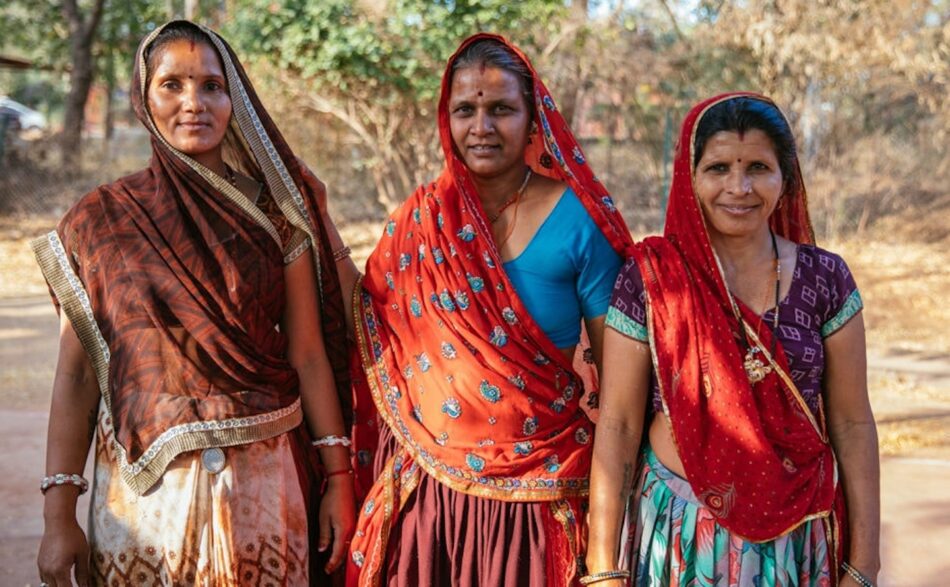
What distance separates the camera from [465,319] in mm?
2254

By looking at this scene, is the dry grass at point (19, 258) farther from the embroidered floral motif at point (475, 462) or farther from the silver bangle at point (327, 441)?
the embroidered floral motif at point (475, 462)

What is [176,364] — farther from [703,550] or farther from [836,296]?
[836,296]

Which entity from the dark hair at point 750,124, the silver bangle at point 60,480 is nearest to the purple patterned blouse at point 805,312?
the dark hair at point 750,124

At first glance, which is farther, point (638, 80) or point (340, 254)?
point (638, 80)

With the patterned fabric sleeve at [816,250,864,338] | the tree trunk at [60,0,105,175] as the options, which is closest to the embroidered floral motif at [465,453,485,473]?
the patterned fabric sleeve at [816,250,864,338]

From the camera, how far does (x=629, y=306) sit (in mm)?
2064

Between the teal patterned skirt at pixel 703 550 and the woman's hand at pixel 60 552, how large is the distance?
1257 mm

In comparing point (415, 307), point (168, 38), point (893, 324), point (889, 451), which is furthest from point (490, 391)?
point (893, 324)

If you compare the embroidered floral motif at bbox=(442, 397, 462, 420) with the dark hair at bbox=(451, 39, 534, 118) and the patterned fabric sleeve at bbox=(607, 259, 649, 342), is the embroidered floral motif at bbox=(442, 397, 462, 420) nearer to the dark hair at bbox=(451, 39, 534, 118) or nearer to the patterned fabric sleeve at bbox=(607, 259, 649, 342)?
the patterned fabric sleeve at bbox=(607, 259, 649, 342)

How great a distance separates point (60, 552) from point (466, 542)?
920 millimetres

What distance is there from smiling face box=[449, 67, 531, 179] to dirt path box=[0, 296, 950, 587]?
262 centimetres

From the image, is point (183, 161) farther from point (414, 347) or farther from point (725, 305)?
point (725, 305)

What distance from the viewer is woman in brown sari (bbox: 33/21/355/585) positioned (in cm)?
213

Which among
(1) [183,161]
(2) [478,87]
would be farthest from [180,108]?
(2) [478,87]
